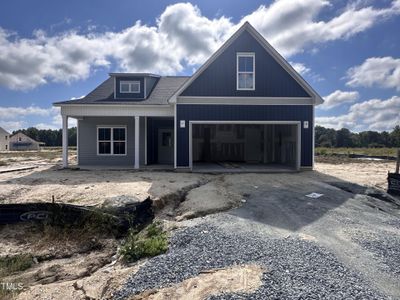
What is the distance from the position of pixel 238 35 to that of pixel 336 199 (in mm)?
9348

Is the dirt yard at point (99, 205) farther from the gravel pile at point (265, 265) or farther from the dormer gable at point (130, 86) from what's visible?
the dormer gable at point (130, 86)

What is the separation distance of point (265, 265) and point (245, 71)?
1165 centimetres

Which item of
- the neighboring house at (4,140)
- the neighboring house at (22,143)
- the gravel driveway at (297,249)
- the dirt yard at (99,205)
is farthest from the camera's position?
the neighboring house at (22,143)

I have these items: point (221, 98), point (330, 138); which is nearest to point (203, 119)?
point (221, 98)

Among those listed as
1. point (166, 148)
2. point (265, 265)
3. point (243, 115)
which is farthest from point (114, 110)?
point (265, 265)

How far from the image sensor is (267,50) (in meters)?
14.8

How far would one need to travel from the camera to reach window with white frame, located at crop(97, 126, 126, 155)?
17.3m

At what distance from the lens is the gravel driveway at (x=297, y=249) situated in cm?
420

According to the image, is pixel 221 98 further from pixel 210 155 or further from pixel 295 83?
pixel 210 155

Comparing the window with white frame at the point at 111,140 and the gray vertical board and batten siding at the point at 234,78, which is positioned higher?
the gray vertical board and batten siding at the point at 234,78

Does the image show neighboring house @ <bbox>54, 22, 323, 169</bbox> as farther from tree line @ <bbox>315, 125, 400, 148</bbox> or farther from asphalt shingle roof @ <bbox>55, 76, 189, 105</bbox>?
tree line @ <bbox>315, 125, 400, 148</bbox>

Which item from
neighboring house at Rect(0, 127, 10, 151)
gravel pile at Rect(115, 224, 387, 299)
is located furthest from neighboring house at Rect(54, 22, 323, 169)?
neighboring house at Rect(0, 127, 10, 151)

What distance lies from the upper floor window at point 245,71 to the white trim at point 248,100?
2.01ft

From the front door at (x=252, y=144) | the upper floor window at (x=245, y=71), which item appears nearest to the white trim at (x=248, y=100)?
the upper floor window at (x=245, y=71)
